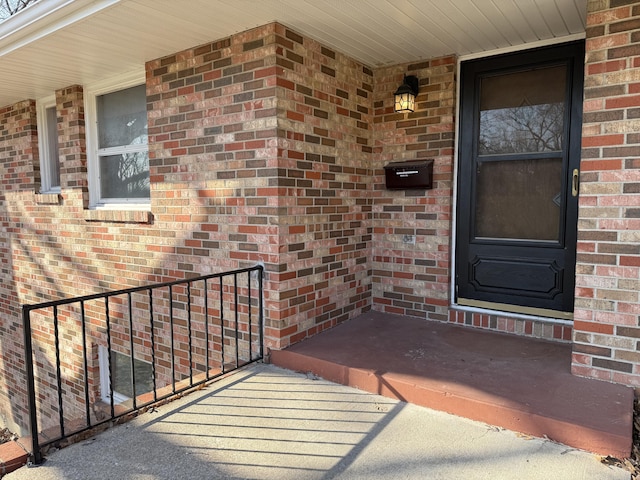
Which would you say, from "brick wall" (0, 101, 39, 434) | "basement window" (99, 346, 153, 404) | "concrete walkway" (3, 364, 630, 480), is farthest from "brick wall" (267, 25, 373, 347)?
"brick wall" (0, 101, 39, 434)

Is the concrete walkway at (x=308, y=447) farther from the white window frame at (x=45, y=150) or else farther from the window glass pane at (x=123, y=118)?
the white window frame at (x=45, y=150)

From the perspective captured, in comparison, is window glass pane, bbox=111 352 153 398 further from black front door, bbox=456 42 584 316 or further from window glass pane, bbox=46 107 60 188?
black front door, bbox=456 42 584 316

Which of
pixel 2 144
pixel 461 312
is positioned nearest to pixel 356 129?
pixel 461 312

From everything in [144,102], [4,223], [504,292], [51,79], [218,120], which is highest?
[51,79]

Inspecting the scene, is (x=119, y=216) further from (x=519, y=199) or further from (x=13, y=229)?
(x=519, y=199)

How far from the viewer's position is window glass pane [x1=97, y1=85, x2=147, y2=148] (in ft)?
13.7

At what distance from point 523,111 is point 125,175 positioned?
11.9ft

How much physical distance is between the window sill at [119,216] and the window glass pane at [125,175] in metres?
0.26

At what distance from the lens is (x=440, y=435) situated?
2213mm

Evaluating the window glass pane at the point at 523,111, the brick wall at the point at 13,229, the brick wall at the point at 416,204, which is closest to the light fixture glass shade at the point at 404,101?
the brick wall at the point at 416,204

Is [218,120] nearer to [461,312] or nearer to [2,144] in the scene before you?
[461,312]

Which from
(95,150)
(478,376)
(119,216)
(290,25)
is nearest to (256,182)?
(290,25)

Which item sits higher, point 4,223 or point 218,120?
point 218,120

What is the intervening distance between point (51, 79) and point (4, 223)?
243 cm
